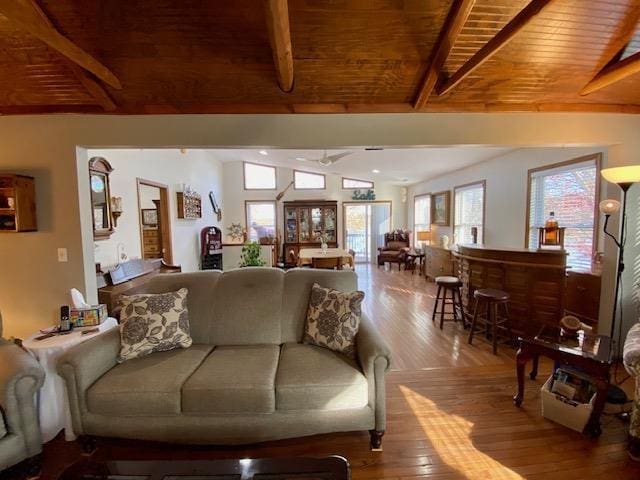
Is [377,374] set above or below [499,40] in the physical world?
below

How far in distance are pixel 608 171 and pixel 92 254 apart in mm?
4523

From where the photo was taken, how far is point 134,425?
1734 millimetres

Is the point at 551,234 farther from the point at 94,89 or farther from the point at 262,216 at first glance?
the point at 262,216

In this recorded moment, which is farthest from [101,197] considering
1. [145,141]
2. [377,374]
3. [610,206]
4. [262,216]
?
[262,216]

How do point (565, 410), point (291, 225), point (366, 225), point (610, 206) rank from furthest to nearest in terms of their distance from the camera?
point (366, 225), point (291, 225), point (610, 206), point (565, 410)

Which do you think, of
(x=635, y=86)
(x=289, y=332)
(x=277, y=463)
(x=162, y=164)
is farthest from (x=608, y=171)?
(x=162, y=164)

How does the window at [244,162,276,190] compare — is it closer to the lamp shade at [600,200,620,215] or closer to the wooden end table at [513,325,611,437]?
the lamp shade at [600,200,620,215]

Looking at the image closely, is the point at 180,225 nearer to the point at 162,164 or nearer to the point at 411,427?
the point at 162,164

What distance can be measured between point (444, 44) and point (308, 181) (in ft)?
22.4

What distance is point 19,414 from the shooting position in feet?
5.19

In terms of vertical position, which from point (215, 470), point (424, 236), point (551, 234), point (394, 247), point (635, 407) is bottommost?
point (635, 407)

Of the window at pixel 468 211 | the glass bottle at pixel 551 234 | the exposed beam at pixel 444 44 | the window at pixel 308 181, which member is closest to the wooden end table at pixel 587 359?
the glass bottle at pixel 551 234

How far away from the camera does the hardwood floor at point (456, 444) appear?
66.4 inches

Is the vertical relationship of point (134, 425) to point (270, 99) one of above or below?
below
